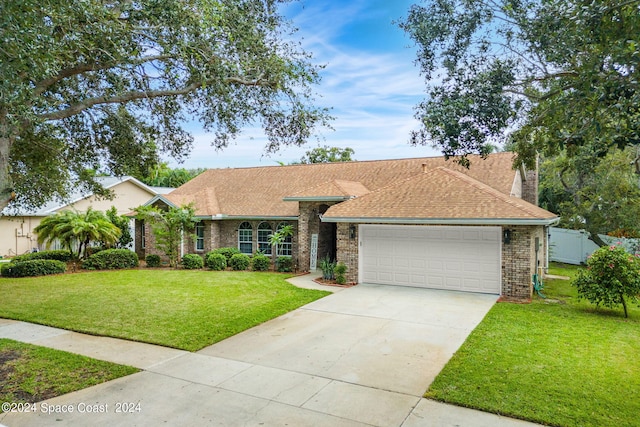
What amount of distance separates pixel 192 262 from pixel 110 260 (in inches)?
149

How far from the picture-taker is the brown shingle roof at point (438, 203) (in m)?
12.4

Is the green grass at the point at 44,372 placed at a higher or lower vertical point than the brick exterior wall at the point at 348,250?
lower

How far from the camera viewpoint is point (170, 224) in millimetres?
18578

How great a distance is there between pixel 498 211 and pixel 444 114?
21.6ft

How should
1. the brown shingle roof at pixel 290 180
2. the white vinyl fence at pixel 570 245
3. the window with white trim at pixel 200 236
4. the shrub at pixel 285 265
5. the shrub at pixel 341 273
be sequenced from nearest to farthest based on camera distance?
1. the shrub at pixel 341 273
2. the shrub at pixel 285 265
3. the brown shingle roof at pixel 290 180
4. the window with white trim at pixel 200 236
5. the white vinyl fence at pixel 570 245

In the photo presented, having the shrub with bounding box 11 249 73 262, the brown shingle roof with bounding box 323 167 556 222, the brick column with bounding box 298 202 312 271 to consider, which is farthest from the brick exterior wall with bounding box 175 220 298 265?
the brown shingle roof with bounding box 323 167 556 222

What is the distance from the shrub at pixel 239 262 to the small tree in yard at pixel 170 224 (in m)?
2.28

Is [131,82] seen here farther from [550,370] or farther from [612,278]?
[612,278]

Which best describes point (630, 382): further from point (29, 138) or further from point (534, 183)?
point (534, 183)

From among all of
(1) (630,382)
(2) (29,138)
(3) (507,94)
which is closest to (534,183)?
(3) (507,94)

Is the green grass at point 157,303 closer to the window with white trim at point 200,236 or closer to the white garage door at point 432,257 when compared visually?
the white garage door at point 432,257

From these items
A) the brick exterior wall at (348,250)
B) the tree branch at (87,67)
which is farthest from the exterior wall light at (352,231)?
the tree branch at (87,67)

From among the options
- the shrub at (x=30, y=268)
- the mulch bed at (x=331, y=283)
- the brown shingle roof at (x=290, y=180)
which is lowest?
the mulch bed at (x=331, y=283)

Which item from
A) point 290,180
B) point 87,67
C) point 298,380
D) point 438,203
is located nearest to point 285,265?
point 290,180
